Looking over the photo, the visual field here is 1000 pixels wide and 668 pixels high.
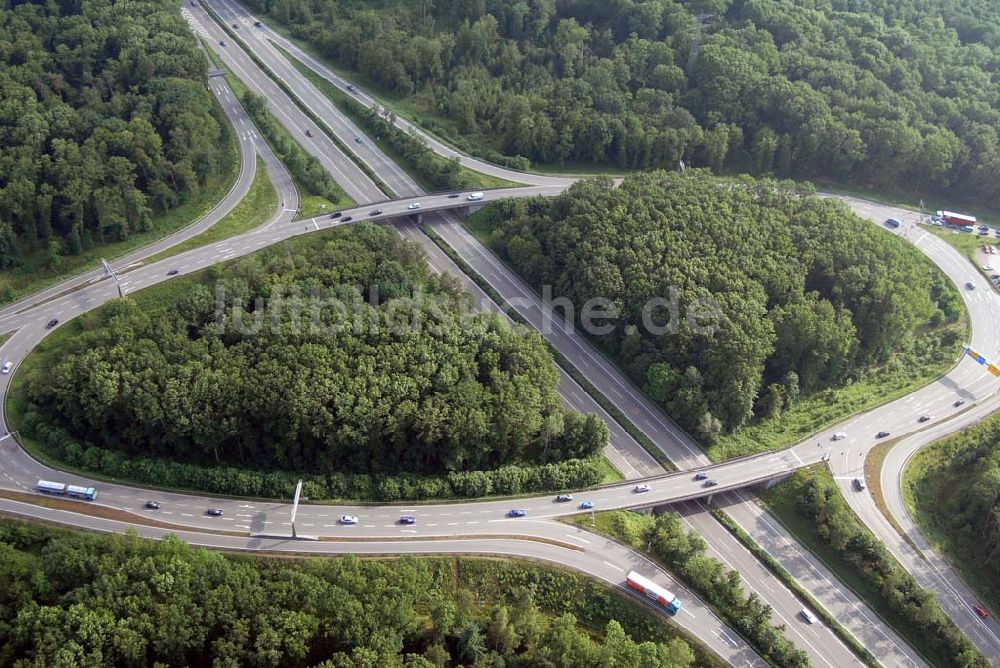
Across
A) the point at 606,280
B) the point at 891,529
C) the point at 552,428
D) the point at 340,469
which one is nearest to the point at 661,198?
the point at 606,280

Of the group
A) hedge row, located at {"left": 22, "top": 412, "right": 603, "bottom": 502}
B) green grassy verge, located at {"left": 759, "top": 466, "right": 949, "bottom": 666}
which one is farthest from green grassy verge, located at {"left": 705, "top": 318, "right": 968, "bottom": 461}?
hedge row, located at {"left": 22, "top": 412, "right": 603, "bottom": 502}

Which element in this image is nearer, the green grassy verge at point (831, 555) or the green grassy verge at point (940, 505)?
the green grassy verge at point (831, 555)

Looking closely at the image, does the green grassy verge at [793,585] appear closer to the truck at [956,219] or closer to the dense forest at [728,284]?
the dense forest at [728,284]

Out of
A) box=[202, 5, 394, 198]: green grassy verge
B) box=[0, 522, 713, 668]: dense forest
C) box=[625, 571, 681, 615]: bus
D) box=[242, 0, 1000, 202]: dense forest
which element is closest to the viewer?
box=[0, 522, 713, 668]: dense forest

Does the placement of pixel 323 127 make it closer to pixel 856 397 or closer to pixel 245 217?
pixel 245 217

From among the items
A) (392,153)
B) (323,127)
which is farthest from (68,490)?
(323,127)

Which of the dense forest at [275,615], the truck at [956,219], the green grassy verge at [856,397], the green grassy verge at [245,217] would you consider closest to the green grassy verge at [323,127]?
the green grassy verge at [245,217]

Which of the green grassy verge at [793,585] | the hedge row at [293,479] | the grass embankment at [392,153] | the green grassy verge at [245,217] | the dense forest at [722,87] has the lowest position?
the green grassy verge at [793,585]

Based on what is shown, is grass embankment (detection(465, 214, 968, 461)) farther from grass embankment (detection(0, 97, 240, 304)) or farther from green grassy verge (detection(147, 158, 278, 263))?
grass embankment (detection(0, 97, 240, 304))
